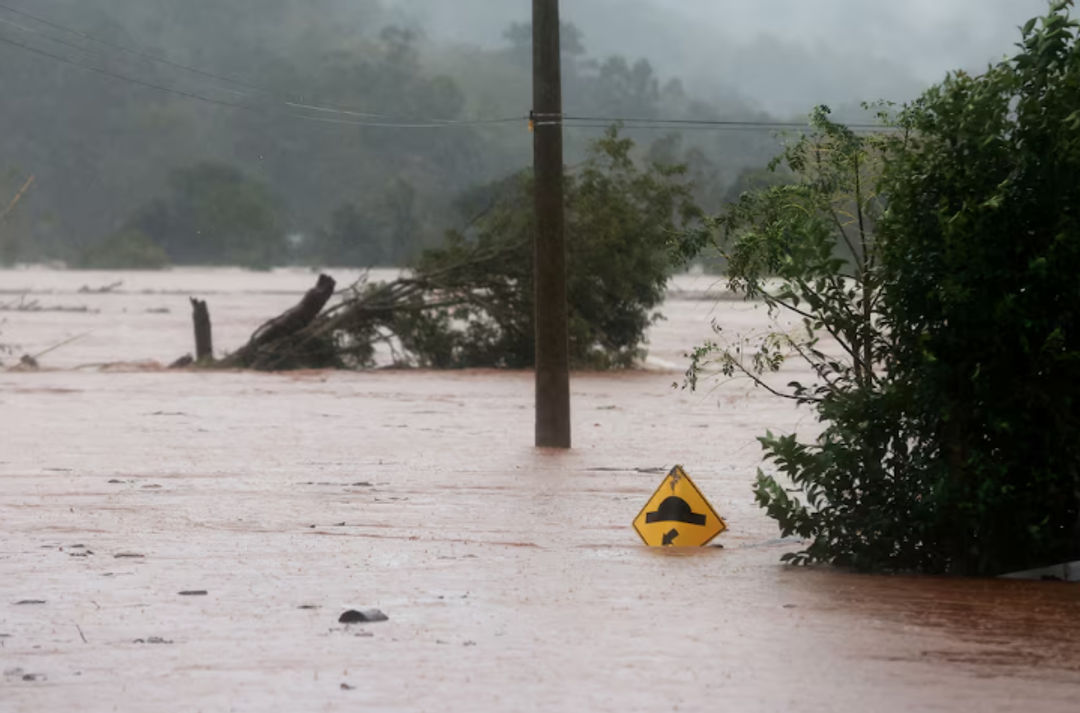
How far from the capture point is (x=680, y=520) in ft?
39.4

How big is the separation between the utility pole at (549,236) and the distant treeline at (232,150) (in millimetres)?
86672

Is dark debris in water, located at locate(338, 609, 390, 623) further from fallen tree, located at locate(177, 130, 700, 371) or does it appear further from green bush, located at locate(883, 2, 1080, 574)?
fallen tree, located at locate(177, 130, 700, 371)

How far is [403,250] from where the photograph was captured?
355 ft

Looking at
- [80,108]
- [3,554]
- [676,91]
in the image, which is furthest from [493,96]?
[3,554]

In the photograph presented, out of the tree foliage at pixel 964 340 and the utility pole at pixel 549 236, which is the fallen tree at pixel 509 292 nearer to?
the utility pole at pixel 549 236

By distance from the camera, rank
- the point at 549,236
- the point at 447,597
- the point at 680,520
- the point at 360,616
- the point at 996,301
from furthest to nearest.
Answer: the point at 549,236, the point at 680,520, the point at 996,301, the point at 447,597, the point at 360,616

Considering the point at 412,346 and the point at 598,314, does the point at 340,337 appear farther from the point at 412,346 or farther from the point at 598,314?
→ the point at 598,314

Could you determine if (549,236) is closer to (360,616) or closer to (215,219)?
(360,616)

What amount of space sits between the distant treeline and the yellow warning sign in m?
94.6

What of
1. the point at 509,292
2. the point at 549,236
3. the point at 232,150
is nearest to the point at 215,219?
the point at 232,150

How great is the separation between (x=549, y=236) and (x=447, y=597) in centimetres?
1050

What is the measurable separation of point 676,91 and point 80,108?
69.2 meters

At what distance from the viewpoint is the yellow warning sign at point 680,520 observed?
39.3ft

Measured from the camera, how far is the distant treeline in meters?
122
